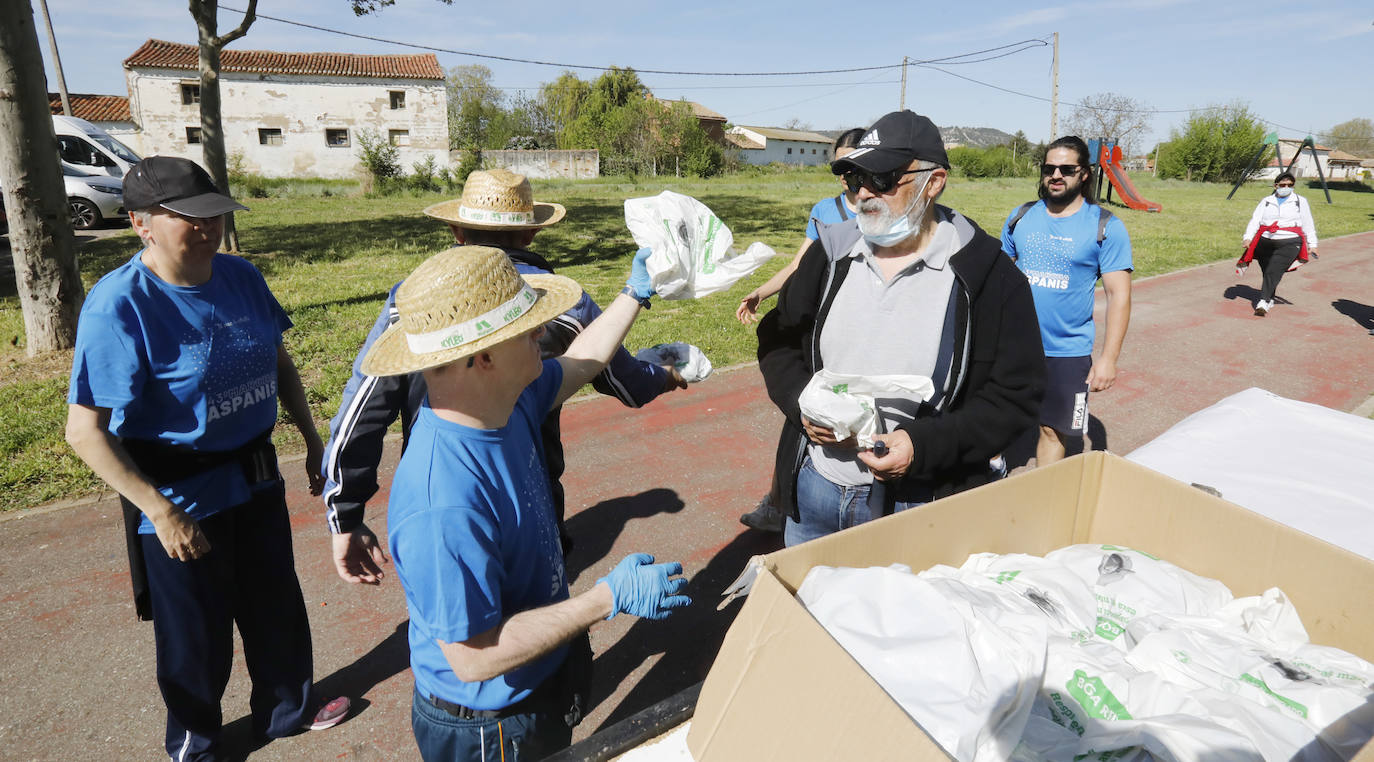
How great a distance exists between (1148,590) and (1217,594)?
24 centimetres

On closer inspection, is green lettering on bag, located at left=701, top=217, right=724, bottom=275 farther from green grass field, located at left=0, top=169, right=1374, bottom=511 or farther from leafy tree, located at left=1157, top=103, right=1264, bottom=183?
leafy tree, located at left=1157, top=103, right=1264, bottom=183

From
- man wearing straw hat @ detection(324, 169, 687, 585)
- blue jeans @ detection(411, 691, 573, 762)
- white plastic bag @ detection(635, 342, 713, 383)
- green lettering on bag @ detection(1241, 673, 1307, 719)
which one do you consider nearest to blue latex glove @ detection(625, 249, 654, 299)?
→ man wearing straw hat @ detection(324, 169, 687, 585)

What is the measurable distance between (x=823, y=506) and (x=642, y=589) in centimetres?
110

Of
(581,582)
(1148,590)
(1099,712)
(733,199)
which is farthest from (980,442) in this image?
(733,199)

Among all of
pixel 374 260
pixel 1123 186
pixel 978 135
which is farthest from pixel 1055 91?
pixel 978 135

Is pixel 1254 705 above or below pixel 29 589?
above

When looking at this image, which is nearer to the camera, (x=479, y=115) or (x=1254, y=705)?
(x=1254, y=705)

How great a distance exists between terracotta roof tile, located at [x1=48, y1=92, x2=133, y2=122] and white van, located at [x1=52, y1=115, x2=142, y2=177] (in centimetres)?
2359

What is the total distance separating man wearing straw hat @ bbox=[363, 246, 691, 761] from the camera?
4.92 feet

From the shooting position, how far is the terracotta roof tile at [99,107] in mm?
37375

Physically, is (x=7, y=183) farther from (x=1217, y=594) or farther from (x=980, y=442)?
(x=1217, y=594)

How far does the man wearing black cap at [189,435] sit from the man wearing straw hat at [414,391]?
0.40m

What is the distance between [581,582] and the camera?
13.4ft

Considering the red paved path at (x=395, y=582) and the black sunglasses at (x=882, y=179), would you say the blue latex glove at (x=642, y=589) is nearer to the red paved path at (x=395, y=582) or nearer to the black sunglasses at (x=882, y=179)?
the black sunglasses at (x=882, y=179)
